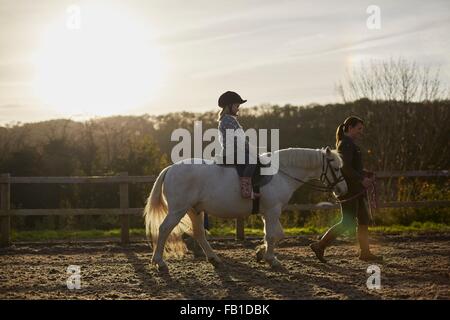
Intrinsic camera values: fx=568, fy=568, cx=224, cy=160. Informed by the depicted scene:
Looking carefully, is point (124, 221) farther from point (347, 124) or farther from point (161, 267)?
point (347, 124)

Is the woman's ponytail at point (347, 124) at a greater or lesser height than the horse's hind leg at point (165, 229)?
greater

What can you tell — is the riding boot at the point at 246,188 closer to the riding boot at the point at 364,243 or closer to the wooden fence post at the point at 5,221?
the riding boot at the point at 364,243

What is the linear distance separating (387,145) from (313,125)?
10203mm

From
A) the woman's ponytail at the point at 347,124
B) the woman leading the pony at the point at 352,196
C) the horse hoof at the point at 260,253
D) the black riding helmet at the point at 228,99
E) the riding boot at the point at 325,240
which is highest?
the black riding helmet at the point at 228,99

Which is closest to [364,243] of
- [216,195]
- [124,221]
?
[216,195]

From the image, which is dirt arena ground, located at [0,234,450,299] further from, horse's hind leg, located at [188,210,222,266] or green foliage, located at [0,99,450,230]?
green foliage, located at [0,99,450,230]

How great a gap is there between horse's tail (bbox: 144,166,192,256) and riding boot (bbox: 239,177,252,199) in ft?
3.52

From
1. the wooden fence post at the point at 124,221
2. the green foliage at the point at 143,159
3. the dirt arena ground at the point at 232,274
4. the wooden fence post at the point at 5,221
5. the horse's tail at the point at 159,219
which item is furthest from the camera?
the green foliage at the point at 143,159

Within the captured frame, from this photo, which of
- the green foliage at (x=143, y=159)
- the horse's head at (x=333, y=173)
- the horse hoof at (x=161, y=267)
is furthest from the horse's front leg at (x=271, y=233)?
the green foliage at (x=143, y=159)

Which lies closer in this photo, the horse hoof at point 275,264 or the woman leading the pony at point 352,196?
the horse hoof at point 275,264

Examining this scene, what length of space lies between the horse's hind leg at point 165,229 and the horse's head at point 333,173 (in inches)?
81.4

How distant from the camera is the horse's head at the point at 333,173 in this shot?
797 centimetres

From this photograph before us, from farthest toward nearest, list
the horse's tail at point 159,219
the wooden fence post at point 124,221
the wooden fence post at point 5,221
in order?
1. the wooden fence post at point 124,221
2. the wooden fence post at point 5,221
3. the horse's tail at point 159,219
